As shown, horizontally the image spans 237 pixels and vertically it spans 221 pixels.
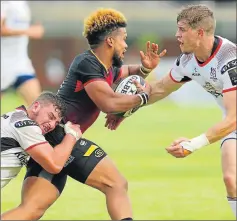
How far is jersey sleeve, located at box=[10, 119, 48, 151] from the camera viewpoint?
781cm

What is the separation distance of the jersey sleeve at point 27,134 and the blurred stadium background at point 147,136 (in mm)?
3297

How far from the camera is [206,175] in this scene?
1495 cm

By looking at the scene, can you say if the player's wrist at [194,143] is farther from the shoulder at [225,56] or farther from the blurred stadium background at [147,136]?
the blurred stadium background at [147,136]

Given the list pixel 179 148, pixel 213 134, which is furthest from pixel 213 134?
pixel 179 148

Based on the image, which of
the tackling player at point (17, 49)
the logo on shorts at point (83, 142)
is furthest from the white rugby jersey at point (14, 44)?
the logo on shorts at point (83, 142)

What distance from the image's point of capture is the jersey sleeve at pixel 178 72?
925 centimetres

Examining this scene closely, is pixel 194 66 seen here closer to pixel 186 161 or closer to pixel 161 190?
pixel 161 190

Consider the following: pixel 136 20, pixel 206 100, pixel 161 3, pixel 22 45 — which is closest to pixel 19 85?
pixel 22 45

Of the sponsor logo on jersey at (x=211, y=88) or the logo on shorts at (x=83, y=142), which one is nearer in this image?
the logo on shorts at (x=83, y=142)

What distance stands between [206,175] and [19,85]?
3.35 metres

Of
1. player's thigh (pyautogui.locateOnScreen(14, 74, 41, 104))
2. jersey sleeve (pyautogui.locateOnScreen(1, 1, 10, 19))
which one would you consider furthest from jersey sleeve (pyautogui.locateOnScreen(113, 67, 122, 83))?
jersey sleeve (pyautogui.locateOnScreen(1, 1, 10, 19))

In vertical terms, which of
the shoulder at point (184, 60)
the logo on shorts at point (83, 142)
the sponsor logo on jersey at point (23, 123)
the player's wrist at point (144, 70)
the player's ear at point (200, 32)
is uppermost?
the player's ear at point (200, 32)

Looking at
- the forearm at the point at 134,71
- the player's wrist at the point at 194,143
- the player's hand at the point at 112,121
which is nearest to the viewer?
the player's wrist at the point at 194,143

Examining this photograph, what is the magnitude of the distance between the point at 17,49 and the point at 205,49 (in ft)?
25.2
